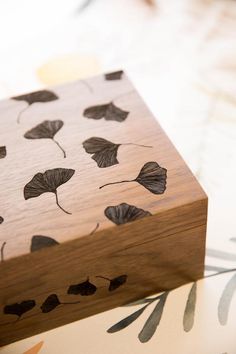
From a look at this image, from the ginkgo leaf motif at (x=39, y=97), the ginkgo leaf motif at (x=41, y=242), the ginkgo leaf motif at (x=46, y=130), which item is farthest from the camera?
the ginkgo leaf motif at (x=39, y=97)

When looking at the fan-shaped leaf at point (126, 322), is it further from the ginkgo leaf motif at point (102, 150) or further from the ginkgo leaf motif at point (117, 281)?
the ginkgo leaf motif at point (102, 150)

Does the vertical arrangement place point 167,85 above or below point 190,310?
above

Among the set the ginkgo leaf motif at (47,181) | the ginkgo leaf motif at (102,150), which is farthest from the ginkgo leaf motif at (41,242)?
the ginkgo leaf motif at (102,150)

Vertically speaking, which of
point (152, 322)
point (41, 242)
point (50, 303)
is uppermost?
point (41, 242)

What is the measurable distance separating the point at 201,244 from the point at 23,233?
0.38 meters

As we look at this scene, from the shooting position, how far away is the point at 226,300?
3.61ft

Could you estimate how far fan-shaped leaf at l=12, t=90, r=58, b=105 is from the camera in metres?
1.23

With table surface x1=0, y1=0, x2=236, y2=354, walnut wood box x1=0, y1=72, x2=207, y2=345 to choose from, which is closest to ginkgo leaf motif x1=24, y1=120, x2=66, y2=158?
walnut wood box x1=0, y1=72, x2=207, y2=345

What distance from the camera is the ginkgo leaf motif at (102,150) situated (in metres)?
1.04

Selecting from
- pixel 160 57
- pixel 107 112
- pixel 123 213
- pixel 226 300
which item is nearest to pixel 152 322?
pixel 226 300

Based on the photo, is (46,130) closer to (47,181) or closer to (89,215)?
(47,181)

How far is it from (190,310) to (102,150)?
1.32 feet

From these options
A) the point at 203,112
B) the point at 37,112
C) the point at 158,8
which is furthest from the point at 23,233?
the point at 158,8

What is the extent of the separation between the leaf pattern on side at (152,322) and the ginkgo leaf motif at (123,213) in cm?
28
